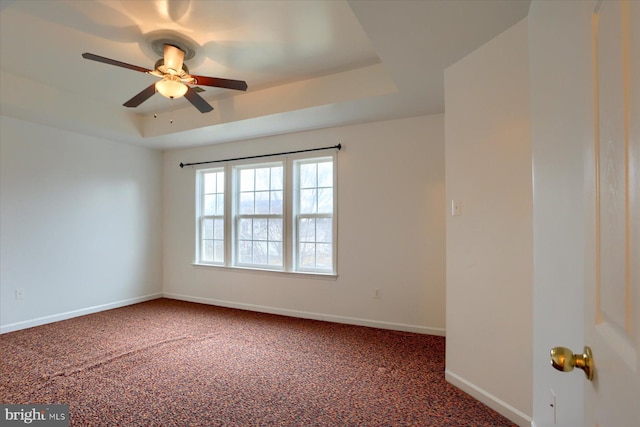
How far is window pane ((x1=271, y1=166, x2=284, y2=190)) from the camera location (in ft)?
15.2

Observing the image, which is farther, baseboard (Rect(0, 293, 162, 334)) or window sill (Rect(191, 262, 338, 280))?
window sill (Rect(191, 262, 338, 280))

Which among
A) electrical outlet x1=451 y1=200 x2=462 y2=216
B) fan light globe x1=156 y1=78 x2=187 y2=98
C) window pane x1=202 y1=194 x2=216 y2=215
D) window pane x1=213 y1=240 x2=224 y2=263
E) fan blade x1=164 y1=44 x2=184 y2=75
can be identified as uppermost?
fan blade x1=164 y1=44 x2=184 y2=75

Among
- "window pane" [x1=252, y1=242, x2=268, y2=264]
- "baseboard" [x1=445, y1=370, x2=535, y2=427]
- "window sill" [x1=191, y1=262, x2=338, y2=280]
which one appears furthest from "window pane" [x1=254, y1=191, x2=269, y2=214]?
"baseboard" [x1=445, y1=370, x2=535, y2=427]

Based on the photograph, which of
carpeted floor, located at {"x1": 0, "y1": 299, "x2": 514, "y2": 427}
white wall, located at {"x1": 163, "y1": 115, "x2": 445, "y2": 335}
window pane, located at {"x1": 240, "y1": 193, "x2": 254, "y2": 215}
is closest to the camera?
carpeted floor, located at {"x1": 0, "y1": 299, "x2": 514, "y2": 427}

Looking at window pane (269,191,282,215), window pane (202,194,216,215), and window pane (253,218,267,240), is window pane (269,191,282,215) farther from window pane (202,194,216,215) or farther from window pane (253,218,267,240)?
window pane (202,194,216,215)

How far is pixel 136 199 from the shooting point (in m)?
5.18

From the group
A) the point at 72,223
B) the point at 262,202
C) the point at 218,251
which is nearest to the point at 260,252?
the point at 262,202

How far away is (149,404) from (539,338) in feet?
7.72

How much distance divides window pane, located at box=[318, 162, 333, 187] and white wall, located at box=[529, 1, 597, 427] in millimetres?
3018

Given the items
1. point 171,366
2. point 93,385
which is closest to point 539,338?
point 171,366

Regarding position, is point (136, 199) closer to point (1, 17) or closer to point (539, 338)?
point (1, 17)

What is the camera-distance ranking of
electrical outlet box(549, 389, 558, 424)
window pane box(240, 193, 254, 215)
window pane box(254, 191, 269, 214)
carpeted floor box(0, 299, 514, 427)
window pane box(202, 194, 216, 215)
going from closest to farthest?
electrical outlet box(549, 389, 558, 424) < carpeted floor box(0, 299, 514, 427) < window pane box(254, 191, 269, 214) < window pane box(240, 193, 254, 215) < window pane box(202, 194, 216, 215)

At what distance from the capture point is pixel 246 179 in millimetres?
4957

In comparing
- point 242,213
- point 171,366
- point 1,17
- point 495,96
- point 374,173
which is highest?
point 1,17
